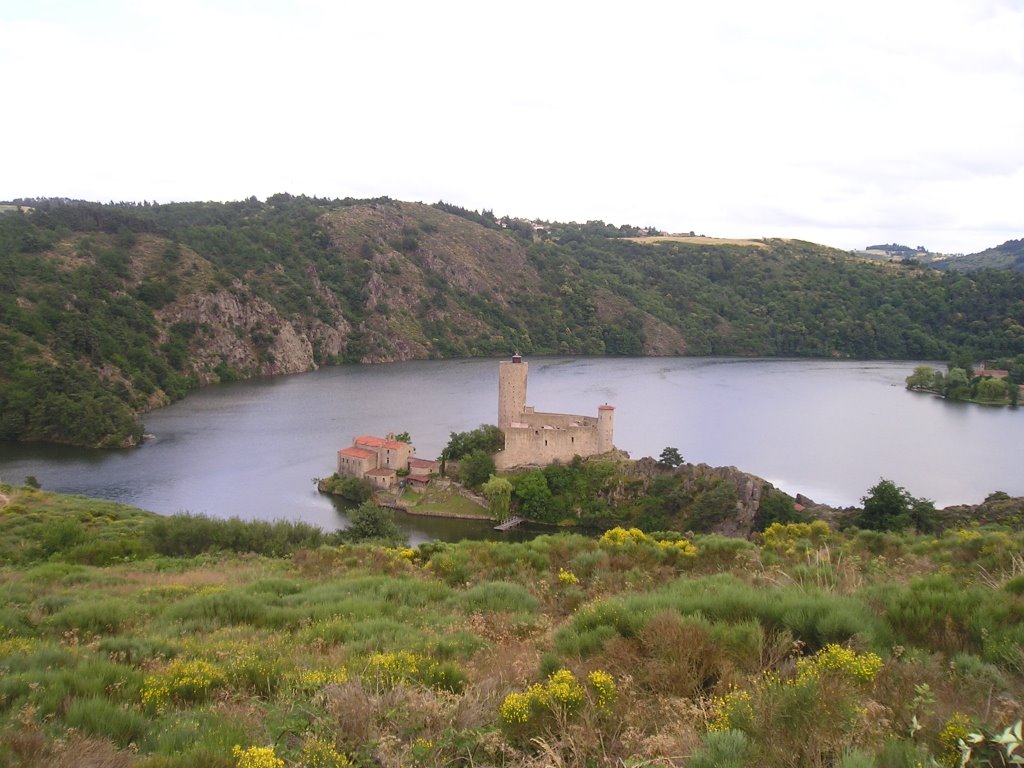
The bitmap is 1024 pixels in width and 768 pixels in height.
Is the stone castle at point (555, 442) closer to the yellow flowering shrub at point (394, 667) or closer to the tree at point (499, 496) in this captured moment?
the tree at point (499, 496)

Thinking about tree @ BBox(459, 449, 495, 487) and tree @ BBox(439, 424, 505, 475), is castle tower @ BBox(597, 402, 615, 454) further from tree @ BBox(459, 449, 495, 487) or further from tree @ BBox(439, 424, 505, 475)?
tree @ BBox(459, 449, 495, 487)

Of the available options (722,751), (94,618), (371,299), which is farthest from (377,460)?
(371,299)

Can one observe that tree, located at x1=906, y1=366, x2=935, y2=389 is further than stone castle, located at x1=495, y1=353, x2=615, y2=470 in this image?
Yes

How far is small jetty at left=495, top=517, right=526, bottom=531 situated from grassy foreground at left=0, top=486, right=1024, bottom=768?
64.2 ft

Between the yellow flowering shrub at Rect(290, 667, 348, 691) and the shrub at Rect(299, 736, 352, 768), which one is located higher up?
the shrub at Rect(299, 736, 352, 768)

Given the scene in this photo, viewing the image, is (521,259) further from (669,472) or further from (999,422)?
(669,472)

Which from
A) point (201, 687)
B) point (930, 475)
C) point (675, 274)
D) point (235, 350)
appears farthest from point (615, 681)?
point (675, 274)

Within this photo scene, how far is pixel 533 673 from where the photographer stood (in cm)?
375

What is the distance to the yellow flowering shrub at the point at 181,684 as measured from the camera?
3609 mm

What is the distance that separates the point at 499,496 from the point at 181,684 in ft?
77.0

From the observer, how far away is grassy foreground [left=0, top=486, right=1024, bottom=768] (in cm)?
262

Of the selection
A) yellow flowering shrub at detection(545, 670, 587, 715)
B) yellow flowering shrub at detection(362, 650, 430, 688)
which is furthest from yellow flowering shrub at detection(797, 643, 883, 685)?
yellow flowering shrub at detection(362, 650, 430, 688)

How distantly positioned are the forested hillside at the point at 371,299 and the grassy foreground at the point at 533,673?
3589cm

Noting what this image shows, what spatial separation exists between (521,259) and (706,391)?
166 feet
